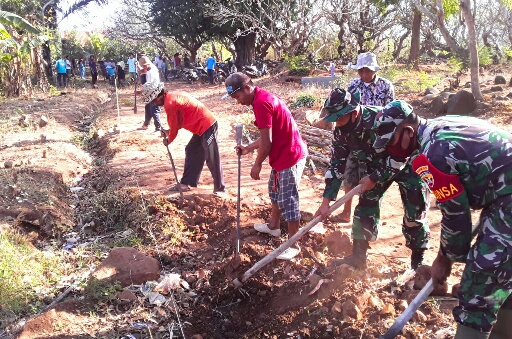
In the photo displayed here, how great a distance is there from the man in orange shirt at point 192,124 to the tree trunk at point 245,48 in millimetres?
17527

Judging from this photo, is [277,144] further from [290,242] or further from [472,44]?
[472,44]

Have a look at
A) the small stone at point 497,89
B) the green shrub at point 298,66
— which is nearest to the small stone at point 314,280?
the small stone at point 497,89

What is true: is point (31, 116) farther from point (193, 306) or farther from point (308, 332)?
point (308, 332)

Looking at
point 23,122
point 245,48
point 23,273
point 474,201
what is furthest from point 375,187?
point 245,48

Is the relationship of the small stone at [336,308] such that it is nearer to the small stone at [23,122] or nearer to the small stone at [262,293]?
the small stone at [262,293]

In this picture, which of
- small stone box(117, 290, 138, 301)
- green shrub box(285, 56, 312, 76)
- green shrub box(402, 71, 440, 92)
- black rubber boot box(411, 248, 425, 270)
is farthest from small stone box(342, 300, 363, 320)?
green shrub box(285, 56, 312, 76)

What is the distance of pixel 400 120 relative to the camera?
2.47 m

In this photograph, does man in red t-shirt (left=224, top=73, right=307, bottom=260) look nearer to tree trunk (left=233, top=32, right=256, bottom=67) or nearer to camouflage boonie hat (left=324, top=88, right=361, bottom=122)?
camouflage boonie hat (left=324, top=88, right=361, bottom=122)

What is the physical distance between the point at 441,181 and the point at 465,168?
0.40 feet

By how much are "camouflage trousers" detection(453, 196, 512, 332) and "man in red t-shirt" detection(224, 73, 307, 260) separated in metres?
Answer: 1.83

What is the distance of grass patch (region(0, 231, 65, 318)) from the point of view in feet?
11.7

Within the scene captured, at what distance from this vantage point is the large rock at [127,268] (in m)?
3.87

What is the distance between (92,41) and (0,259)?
33019 millimetres

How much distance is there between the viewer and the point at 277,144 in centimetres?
374
